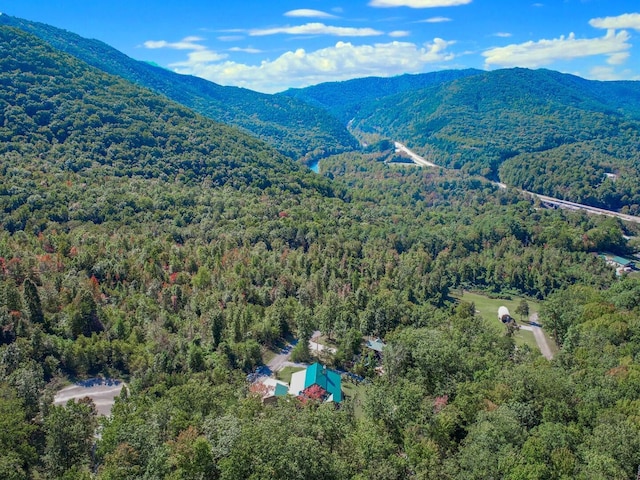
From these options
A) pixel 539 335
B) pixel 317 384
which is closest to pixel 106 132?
pixel 317 384

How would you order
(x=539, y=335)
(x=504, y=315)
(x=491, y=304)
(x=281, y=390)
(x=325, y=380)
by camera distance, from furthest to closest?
(x=491, y=304) → (x=504, y=315) → (x=539, y=335) → (x=325, y=380) → (x=281, y=390)

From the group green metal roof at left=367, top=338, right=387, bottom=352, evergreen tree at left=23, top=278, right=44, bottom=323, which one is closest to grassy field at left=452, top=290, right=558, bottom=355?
green metal roof at left=367, top=338, right=387, bottom=352

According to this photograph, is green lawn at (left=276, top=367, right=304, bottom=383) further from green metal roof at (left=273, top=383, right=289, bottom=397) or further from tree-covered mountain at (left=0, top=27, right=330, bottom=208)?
tree-covered mountain at (left=0, top=27, right=330, bottom=208)

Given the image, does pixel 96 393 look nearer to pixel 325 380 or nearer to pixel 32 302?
pixel 32 302

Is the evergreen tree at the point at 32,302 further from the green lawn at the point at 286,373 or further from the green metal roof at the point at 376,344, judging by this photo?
the green metal roof at the point at 376,344

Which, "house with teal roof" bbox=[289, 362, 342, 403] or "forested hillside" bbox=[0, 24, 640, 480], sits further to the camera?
"house with teal roof" bbox=[289, 362, 342, 403]

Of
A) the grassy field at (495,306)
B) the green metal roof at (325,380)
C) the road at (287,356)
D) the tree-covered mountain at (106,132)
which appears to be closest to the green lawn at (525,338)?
the grassy field at (495,306)

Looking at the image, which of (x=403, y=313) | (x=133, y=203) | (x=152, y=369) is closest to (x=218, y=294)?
(x=152, y=369)
